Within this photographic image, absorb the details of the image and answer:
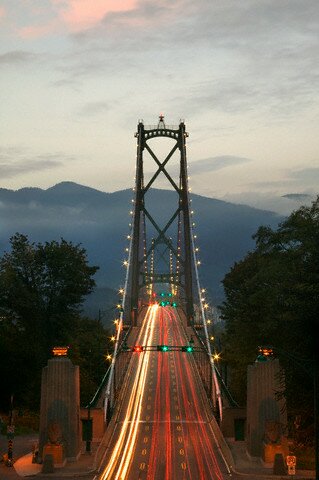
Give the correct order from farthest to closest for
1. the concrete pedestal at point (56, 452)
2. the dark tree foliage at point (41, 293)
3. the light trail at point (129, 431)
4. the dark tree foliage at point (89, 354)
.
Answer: the dark tree foliage at point (41, 293)
the dark tree foliage at point (89, 354)
the concrete pedestal at point (56, 452)
the light trail at point (129, 431)

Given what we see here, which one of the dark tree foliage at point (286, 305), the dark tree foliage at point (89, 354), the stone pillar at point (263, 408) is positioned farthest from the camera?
the dark tree foliage at point (89, 354)

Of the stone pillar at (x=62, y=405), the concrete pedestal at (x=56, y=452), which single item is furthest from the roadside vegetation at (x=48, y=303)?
the concrete pedestal at (x=56, y=452)

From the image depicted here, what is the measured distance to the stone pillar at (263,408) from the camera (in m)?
56.6

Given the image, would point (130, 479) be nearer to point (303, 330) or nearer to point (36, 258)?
point (303, 330)

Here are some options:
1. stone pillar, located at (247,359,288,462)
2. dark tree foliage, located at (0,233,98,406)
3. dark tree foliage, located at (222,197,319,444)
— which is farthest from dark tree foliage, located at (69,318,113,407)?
stone pillar, located at (247,359,288,462)

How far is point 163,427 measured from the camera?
231 feet

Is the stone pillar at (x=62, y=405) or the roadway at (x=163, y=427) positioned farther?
the stone pillar at (x=62, y=405)

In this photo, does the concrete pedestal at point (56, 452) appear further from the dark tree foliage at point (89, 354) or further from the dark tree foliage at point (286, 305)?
the dark tree foliage at point (89, 354)

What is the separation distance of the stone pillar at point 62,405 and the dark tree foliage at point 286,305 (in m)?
14.4

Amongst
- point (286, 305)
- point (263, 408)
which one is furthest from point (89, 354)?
point (286, 305)

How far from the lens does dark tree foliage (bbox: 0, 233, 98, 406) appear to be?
109250mm

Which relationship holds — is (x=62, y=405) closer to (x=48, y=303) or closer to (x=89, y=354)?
(x=48, y=303)

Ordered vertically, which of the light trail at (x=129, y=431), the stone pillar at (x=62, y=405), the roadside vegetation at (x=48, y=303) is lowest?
the light trail at (x=129, y=431)

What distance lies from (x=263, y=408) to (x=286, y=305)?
7.77 metres
